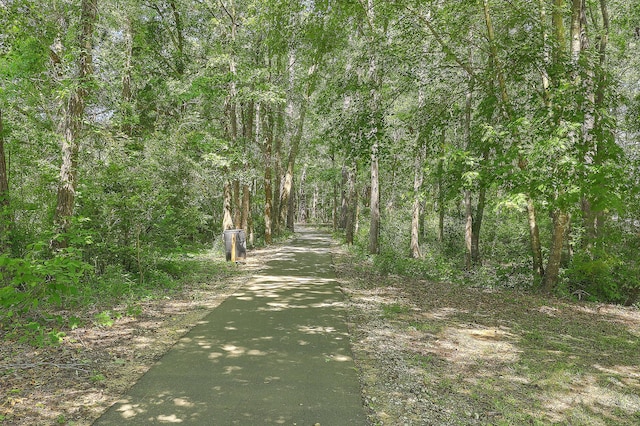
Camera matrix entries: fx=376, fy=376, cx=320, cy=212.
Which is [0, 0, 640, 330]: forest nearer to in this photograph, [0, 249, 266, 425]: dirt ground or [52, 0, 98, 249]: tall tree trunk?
[52, 0, 98, 249]: tall tree trunk

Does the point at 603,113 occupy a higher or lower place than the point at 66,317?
higher

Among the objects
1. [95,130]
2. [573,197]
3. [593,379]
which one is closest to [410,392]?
[593,379]

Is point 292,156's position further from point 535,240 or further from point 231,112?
point 535,240

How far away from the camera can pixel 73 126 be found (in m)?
8.30

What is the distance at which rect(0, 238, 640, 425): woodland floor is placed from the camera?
12.9 ft

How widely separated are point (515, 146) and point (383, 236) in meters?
15.1

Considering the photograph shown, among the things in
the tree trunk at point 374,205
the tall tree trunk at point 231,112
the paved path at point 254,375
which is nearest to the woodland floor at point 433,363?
the paved path at point 254,375

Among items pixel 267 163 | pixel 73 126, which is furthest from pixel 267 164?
pixel 73 126

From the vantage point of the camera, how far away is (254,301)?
332 inches

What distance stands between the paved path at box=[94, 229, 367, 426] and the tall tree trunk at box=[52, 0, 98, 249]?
13.1 feet

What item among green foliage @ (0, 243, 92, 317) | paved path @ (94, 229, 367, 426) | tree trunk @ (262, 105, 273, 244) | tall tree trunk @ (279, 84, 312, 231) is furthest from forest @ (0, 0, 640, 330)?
tall tree trunk @ (279, 84, 312, 231)

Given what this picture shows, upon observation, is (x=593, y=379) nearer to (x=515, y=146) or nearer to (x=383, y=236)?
(x=515, y=146)

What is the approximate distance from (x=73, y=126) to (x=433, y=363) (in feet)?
28.3

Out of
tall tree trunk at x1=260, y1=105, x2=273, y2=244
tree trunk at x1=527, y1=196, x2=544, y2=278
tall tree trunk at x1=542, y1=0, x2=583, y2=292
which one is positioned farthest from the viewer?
tall tree trunk at x1=260, y1=105, x2=273, y2=244
